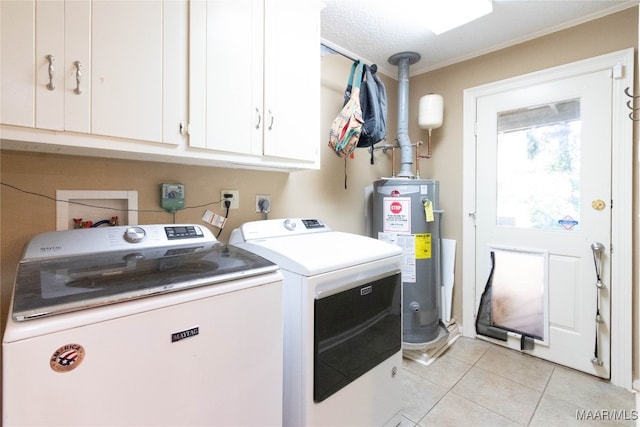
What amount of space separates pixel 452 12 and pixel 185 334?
7.51 ft

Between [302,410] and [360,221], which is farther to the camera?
[360,221]

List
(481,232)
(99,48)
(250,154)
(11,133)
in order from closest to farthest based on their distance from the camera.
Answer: (11,133)
(99,48)
(250,154)
(481,232)

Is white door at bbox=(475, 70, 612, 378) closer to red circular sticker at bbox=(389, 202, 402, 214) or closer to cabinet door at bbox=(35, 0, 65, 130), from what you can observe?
red circular sticker at bbox=(389, 202, 402, 214)

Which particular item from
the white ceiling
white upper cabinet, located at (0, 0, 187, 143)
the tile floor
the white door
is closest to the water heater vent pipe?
the white ceiling

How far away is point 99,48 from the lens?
1.02 m

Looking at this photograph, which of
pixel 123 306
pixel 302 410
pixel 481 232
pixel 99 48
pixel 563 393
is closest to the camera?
pixel 123 306

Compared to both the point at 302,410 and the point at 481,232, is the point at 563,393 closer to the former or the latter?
the point at 481,232

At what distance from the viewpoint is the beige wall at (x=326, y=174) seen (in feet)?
3.86

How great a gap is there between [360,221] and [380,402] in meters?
1.43

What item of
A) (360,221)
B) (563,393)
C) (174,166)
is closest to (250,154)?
(174,166)

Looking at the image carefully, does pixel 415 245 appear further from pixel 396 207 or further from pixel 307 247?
pixel 307 247

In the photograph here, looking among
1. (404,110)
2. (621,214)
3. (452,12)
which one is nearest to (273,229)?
(404,110)

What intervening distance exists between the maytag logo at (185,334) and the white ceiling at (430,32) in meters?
1.94

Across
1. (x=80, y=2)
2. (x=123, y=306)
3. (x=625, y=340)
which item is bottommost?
(x=625, y=340)
